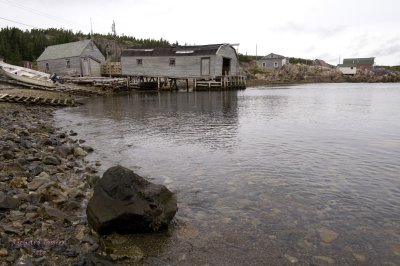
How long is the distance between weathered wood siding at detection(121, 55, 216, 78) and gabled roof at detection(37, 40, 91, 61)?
7.72 m

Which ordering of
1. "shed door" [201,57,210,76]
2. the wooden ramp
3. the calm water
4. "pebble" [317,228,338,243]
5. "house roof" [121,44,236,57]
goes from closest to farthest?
the calm water, "pebble" [317,228,338,243], the wooden ramp, "house roof" [121,44,236,57], "shed door" [201,57,210,76]

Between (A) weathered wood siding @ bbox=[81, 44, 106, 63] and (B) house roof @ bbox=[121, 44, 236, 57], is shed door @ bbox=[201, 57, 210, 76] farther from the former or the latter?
(A) weathered wood siding @ bbox=[81, 44, 106, 63]

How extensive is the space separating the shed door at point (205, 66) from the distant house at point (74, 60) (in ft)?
70.3

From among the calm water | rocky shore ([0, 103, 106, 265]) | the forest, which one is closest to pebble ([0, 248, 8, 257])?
rocky shore ([0, 103, 106, 265])

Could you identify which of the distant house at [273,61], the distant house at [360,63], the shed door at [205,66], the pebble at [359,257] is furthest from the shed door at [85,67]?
the distant house at [360,63]

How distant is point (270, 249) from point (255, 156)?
6.22 m

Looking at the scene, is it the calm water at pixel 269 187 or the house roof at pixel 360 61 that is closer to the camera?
the calm water at pixel 269 187

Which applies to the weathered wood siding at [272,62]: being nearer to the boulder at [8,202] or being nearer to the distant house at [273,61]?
the distant house at [273,61]

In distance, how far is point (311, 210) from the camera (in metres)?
7.28

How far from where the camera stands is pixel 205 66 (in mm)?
49625

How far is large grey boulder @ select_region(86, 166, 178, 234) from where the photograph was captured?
5.93 meters

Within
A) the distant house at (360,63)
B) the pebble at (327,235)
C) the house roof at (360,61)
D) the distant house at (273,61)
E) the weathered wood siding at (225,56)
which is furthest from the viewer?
the house roof at (360,61)

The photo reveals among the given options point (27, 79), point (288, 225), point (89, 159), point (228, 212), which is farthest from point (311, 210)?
point (27, 79)

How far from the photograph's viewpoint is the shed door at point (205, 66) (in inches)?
1938
